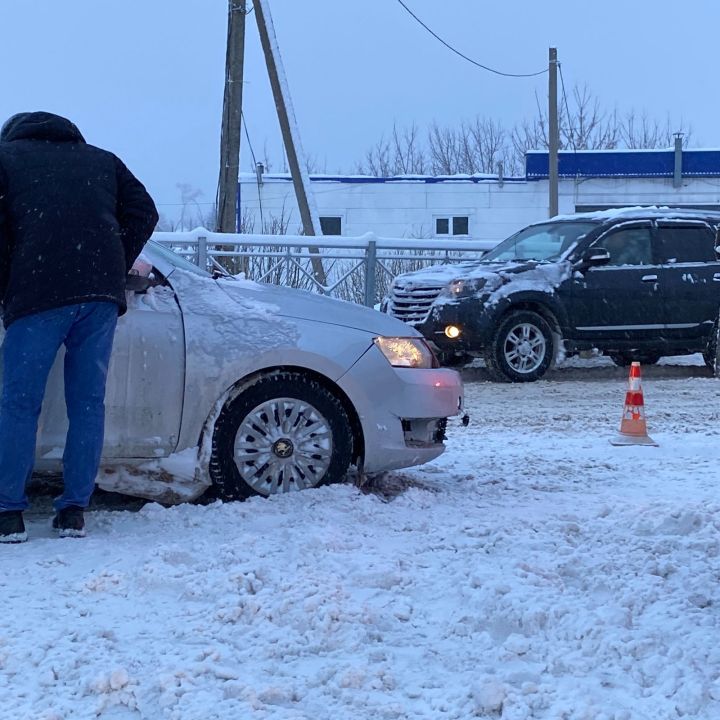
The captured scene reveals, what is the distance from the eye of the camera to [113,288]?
4.52 m

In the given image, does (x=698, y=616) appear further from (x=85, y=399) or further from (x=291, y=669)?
(x=85, y=399)

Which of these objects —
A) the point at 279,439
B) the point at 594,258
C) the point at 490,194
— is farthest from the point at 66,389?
the point at 490,194

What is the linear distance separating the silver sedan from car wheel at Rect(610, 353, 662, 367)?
7058mm

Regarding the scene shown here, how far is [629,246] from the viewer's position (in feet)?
38.5

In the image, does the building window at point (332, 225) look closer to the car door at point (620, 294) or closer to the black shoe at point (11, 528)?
the car door at point (620, 294)

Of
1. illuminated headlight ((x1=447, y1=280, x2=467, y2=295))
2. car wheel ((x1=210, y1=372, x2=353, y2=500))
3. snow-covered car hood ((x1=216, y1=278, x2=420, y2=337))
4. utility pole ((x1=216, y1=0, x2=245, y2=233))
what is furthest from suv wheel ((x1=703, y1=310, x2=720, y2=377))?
utility pole ((x1=216, y1=0, x2=245, y2=233))

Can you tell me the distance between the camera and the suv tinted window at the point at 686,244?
38.9 feet

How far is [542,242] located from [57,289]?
8.31 metres

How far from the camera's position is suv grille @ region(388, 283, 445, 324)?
11359 mm

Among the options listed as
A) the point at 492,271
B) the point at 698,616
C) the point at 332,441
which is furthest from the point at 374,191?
the point at 698,616

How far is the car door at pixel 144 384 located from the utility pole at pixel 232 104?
1148 centimetres

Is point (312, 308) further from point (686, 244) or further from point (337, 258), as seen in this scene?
point (337, 258)

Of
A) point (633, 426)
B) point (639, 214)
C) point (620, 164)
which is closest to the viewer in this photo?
point (633, 426)

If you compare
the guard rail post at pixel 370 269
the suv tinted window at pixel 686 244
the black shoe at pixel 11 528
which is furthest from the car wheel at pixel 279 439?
the guard rail post at pixel 370 269
